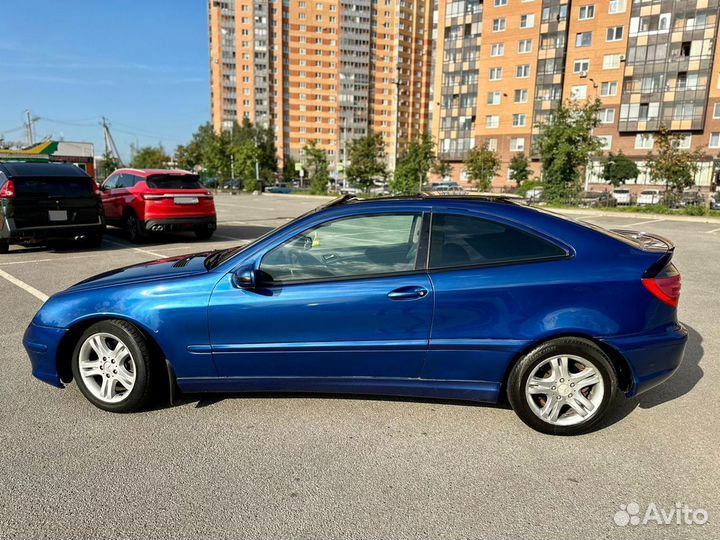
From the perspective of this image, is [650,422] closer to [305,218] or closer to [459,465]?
[459,465]

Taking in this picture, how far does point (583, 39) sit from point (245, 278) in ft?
206

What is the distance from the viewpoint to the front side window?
10.7 feet

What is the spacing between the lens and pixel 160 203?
11336mm

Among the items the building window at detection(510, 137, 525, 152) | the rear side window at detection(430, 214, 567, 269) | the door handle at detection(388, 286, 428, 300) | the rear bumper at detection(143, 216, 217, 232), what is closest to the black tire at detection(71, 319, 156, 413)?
the door handle at detection(388, 286, 428, 300)

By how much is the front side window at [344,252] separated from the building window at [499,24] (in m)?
64.6

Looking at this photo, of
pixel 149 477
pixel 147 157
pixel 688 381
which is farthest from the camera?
pixel 147 157

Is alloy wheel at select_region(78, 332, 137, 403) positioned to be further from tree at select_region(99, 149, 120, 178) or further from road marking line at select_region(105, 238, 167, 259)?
tree at select_region(99, 149, 120, 178)

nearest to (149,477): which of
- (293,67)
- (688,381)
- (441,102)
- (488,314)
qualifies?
(488,314)

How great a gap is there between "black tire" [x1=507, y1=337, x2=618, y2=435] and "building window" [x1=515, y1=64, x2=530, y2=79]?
62531mm

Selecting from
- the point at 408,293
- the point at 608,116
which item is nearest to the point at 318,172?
the point at 608,116

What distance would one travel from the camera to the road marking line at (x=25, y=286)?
6594mm

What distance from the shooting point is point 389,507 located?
2535mm

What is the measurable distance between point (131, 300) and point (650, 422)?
3.50 meters

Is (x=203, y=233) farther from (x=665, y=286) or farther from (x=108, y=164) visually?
(x=108, y=164)
